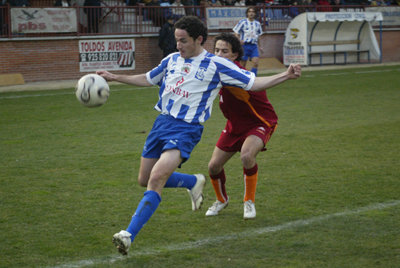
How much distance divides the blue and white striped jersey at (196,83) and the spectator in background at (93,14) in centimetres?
1629

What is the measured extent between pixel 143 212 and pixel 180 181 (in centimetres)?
90

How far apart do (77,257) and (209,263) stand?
970mm

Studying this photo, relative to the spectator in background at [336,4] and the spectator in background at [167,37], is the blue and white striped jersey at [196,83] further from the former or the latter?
the spectator in background at [336,4]

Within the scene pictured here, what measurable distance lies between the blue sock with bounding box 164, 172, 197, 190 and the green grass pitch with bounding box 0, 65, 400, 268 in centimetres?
35

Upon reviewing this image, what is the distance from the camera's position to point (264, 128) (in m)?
5.55

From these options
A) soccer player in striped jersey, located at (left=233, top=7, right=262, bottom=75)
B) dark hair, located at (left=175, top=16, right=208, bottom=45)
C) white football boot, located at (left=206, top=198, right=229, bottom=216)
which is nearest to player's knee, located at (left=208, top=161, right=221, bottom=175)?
white football boot, located at (left=206, top=198, right=229, bottom=216)

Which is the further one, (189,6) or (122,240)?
(189,6)

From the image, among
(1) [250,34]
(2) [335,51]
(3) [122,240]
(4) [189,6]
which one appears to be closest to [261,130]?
(3) [122,240]

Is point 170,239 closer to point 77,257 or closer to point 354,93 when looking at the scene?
point 77,257

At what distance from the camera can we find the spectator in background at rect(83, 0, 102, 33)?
20469 millimetres

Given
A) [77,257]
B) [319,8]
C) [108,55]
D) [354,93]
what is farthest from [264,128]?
[319,8]

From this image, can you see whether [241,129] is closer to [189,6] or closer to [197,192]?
[197,192]

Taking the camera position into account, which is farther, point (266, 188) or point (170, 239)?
point (266, 188)

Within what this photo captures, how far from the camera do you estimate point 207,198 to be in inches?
245
